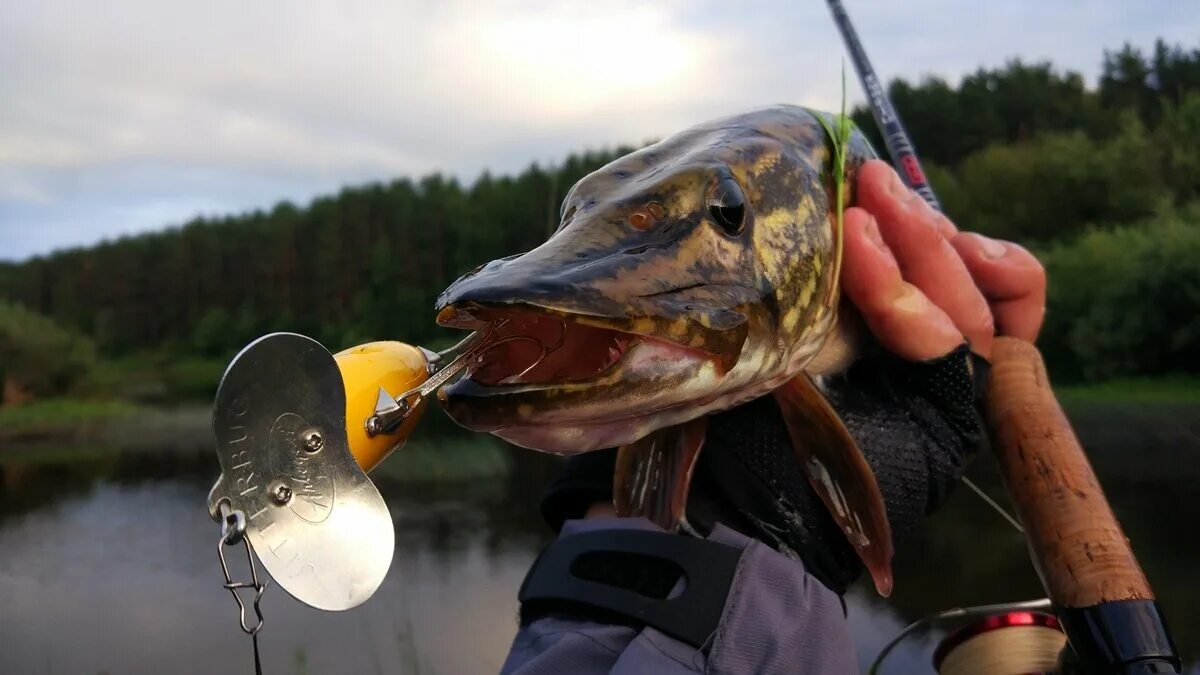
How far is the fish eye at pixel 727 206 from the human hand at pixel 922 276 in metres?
0.26

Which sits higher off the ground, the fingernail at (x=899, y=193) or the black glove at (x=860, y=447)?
the fingernail at (x=899, y=193)

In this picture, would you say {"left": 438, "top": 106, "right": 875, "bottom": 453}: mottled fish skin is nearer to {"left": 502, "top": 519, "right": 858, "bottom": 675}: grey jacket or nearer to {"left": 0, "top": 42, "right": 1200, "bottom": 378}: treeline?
{"left": 502, "top": 519, "right": 858, "bottom": 675}: grey jacket

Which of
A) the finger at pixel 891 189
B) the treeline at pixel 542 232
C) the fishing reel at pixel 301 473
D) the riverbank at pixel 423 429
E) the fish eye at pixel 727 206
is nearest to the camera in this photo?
the fishing reel at pixel 301 473

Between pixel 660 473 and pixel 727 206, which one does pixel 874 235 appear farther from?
pixel 660 473

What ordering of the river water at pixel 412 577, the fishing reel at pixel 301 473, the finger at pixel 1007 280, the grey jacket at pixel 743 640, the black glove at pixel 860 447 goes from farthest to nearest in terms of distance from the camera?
the river water at pixel 412 577, the finger at pixel 1007 280, the black glove at pixel 860 447, the grey jacket at pixel 743 640, the fishing reel at pixel 301 473

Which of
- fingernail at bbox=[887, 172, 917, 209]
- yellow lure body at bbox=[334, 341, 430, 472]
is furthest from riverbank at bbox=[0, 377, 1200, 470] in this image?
yellow lure body at bbox=[334, 341, 430, 472]

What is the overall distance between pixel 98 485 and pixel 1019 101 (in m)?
16.8

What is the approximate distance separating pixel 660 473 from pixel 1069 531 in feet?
1.98

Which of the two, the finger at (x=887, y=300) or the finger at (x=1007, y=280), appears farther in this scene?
the finger at (x=1007, y=280)

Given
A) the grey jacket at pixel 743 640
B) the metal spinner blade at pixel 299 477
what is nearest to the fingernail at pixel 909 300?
the grey jacket at pixel 743 640

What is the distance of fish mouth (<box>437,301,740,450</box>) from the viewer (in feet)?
2.53

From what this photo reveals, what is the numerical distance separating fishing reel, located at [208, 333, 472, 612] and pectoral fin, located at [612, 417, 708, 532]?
41cm

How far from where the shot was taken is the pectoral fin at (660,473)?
1.10m

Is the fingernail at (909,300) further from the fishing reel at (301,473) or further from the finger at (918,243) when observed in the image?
the fishing reel at (301,473)
